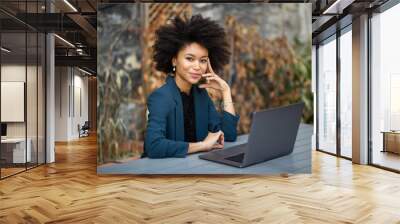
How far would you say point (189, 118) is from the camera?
6172mm

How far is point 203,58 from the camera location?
6.19m

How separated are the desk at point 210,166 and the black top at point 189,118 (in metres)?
0.30

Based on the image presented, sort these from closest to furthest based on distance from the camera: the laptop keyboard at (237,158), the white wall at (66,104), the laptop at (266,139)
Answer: the laptop at (266,139) < the laptop keyboard at (237,158) < the white wall at (66,104)

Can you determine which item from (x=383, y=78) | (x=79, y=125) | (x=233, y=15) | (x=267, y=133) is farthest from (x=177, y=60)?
(x=79, y=125)

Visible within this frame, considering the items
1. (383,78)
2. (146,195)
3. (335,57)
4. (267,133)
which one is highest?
(335,57)

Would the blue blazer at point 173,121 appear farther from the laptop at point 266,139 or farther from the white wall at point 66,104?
the white wall at point 66,104

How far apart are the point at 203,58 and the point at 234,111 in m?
0.96

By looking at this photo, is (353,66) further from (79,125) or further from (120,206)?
(79,125)

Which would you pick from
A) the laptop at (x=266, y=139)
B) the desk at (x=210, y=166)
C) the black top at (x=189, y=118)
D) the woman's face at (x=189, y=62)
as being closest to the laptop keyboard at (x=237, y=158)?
the laptop at (x=266, y=139)

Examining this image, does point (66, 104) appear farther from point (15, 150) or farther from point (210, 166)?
point (210, 166)

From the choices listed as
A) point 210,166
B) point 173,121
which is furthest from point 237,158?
point 173,121

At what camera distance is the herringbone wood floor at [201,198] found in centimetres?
396

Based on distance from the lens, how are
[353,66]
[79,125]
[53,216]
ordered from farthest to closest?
1. [79,125]
2. [353,66]
3. [53,216]

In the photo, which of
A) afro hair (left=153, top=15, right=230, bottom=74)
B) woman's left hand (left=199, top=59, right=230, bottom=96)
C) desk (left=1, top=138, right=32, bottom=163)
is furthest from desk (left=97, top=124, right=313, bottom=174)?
desk (left=1, top=138, right=32, bottom=163)
